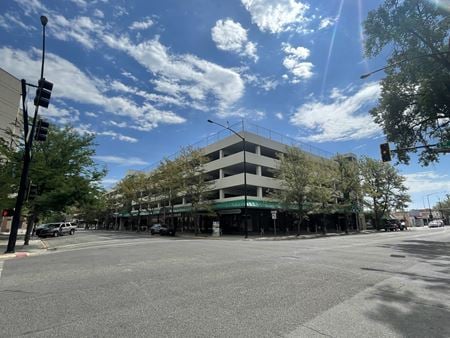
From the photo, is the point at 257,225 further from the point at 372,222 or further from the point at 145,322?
the point at 372,222

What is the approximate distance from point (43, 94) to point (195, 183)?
26.5 metres

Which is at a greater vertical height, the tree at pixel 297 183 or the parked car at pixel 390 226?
the tree at pixel 297 183

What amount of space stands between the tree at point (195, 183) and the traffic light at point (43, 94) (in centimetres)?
2565

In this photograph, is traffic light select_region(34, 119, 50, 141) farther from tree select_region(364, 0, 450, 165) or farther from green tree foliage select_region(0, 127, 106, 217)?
tree select_region(364, 0, 450, 165)

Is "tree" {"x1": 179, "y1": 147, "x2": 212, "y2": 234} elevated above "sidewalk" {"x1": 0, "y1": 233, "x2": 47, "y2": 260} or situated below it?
above

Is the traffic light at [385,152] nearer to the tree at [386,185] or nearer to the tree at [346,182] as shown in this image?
the tree at [346,182]

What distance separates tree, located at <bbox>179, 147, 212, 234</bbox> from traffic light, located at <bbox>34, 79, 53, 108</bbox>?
84.2ft

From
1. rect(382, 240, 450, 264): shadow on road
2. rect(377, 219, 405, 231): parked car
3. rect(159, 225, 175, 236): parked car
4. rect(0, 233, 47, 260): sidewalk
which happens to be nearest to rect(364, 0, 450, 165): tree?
rect(382, 240, 450, 264): shadow on road

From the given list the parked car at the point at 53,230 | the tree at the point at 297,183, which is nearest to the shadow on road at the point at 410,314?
the tree at the point at 297,183

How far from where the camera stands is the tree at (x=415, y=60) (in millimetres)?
18281

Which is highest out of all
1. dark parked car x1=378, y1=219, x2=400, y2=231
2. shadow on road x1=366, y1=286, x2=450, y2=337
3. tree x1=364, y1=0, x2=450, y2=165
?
tree x1=364, y1=0, x2=450, y2=165

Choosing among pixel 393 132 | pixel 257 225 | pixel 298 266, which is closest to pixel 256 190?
pixel 257 225

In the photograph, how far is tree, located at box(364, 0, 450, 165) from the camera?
18.3 m

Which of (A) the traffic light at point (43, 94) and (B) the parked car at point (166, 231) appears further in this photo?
(B) the parked car at point (166, 231)
